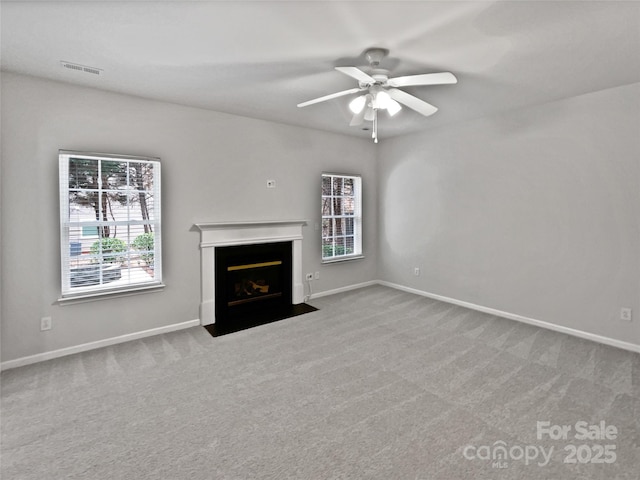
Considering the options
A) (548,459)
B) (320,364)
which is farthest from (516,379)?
(320,364)

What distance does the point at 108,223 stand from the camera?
10.9 ft

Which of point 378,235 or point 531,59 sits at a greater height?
point 531,59

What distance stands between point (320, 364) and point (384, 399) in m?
0.74

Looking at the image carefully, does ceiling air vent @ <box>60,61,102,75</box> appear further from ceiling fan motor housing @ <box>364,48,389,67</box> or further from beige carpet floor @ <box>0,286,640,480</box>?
beige carpet floor @ <box>0,286,640,480</box>

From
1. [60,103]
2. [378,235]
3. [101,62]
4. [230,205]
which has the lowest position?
[378,235]

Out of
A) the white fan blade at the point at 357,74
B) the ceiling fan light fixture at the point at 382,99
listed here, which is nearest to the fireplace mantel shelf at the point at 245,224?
the ceiling fan light fixture at the point at 382,99

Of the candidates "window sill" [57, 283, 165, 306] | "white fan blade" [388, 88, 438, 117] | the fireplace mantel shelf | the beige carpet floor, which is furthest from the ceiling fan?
"window sill" [57, 283, 165, 306]

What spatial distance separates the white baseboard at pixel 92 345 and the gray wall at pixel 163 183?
49 mm

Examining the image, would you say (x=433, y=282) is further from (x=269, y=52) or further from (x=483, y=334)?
(x=269, y=52)

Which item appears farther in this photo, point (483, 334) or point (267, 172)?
point (267, 172)

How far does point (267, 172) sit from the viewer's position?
14.6 ft

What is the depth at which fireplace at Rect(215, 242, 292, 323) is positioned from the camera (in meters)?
4.11

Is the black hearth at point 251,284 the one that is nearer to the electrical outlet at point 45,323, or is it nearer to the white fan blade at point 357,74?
the electrical outlet at point 45,323

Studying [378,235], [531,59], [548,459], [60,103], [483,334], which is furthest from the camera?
[378,235]
